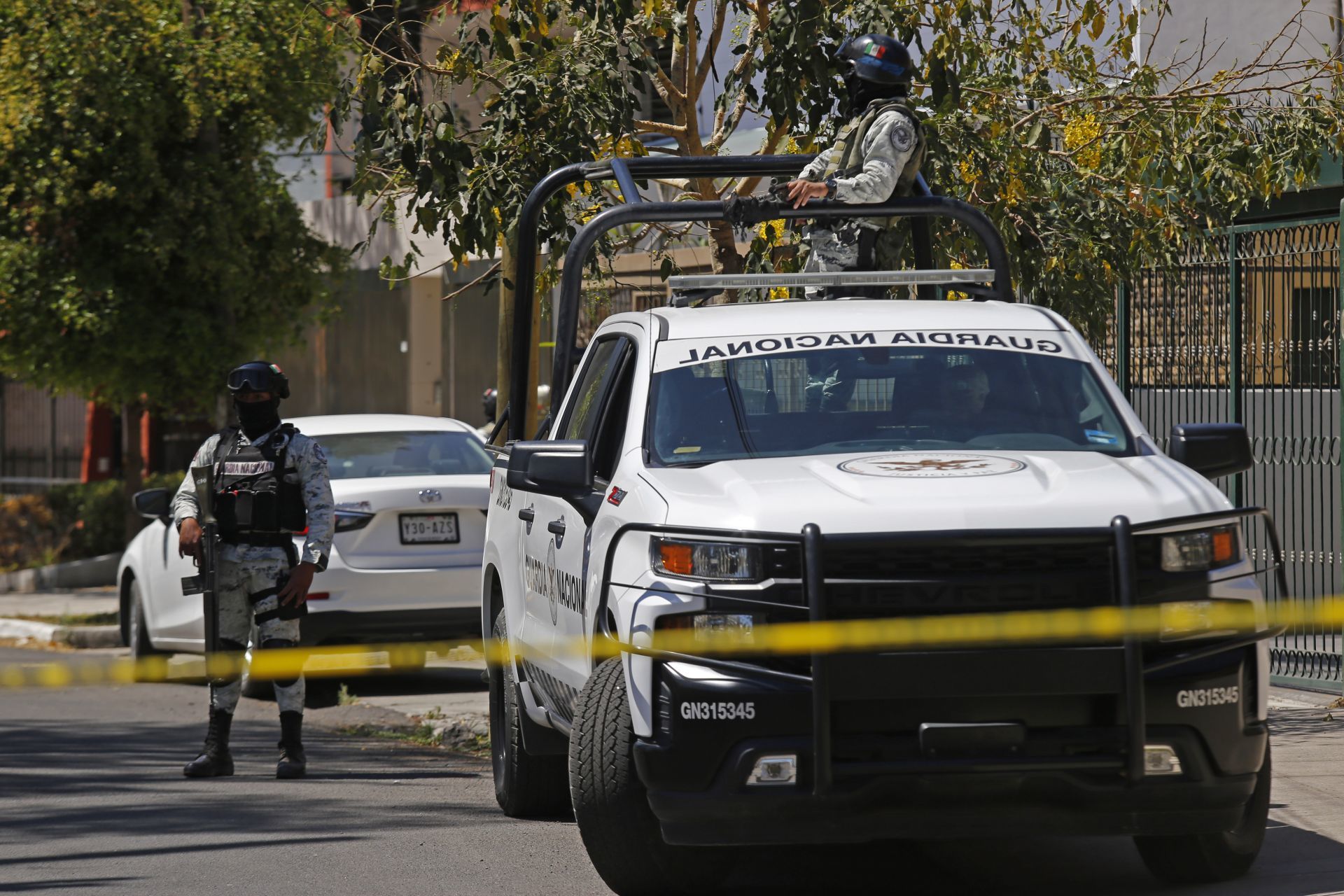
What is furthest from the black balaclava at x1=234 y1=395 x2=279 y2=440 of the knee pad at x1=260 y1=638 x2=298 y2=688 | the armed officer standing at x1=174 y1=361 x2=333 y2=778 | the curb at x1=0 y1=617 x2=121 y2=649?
the curb at x1=0 y1=617 x2=121 y2=649

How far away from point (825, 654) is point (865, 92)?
3569mm

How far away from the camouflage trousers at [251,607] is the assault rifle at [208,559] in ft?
0.11

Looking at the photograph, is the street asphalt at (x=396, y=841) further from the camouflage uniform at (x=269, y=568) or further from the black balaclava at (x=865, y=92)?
the black balaclava at (x=865, y=92)

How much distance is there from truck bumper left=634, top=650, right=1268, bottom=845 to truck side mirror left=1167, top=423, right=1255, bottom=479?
3.14 feet

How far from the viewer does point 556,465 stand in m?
5.70

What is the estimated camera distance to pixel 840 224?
25.1ft

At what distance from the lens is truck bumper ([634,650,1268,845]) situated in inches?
191

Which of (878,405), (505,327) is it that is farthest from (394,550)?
(878,405)

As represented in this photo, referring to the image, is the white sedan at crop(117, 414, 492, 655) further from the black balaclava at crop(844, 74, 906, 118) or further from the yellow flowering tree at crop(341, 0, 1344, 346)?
the black balaclava at crop(844, 74, 906, 118)

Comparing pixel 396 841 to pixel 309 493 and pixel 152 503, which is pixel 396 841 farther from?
pixel 152 503

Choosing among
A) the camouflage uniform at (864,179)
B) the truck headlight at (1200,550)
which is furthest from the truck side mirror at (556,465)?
the camouflage uniform at (864,179)

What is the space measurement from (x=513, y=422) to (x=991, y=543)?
11.1ft

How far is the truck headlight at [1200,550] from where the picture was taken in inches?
199

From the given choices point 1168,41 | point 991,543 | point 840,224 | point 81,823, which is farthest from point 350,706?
point 1168,41
